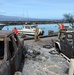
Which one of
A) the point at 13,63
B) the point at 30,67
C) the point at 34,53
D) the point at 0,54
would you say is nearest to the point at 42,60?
the point at 34,53

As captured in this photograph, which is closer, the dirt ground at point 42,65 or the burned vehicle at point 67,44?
the dirt ground at point 42,65

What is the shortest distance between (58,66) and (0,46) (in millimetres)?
3052

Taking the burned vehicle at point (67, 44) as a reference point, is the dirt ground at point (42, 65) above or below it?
below

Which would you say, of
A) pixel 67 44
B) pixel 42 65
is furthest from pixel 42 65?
pixel 67 44

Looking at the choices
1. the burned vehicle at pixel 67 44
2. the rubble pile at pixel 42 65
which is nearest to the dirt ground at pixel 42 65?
the rubble pile at pixel 42 65

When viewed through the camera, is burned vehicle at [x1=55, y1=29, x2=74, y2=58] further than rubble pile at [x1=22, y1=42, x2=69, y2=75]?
Yes

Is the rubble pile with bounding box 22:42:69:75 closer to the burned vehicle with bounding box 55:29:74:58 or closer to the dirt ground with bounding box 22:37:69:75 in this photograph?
the dirt ground with bounding box 22:37:69:75

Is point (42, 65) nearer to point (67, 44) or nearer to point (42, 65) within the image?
point (42, 65)

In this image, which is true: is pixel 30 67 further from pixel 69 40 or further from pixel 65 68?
pixel 69 40

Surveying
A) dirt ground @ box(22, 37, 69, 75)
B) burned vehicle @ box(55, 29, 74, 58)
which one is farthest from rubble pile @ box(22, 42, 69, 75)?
burned vehicle @ box(55, 29, 74, 58)

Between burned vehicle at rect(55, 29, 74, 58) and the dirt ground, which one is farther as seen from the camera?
burned vehicle at rect(55, 29, 74, 58)

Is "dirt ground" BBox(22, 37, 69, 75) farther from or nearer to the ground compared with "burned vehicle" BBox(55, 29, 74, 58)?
nearer to the ground

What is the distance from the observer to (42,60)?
39.1 feet

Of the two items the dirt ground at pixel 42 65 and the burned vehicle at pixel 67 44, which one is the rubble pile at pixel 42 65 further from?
the burned vehicle at pixel 67 44
